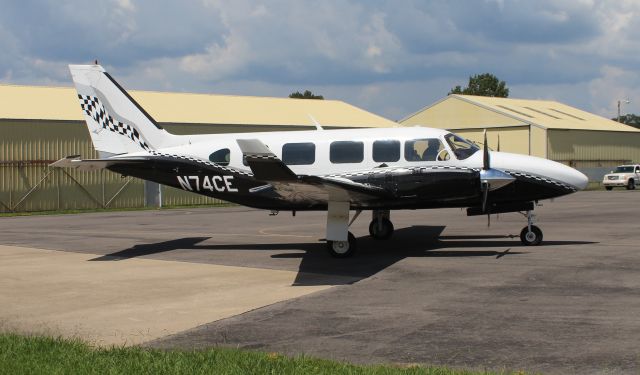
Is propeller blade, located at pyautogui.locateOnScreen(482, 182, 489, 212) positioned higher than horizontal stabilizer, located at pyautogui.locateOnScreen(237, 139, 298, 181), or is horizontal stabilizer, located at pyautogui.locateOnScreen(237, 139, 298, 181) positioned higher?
horizontal stabilizer, located at pyautogui.locateOnScreen(237, 139, 298, 181)

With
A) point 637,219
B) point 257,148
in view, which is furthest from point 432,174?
point 637,219

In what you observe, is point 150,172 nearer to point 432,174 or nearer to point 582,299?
point 432,174

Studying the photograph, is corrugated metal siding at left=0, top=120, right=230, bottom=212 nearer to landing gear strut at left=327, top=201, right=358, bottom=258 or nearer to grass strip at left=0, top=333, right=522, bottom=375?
landing gear strut at left=327, top=201, right=358, bottom=258

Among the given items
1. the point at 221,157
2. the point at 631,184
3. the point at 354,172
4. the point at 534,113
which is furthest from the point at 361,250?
the point at 534,113

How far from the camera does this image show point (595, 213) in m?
30.8

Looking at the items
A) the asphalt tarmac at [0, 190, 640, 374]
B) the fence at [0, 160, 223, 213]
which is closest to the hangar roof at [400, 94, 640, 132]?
the fence at [0, 160, 223, 213]

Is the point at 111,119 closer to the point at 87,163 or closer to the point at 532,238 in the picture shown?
the point at 87,163

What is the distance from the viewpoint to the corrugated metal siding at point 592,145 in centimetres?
6725

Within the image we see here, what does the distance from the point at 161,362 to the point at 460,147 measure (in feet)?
37.2

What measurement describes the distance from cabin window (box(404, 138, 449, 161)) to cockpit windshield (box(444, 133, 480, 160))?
0.24 meters

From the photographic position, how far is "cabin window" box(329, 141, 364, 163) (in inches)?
699

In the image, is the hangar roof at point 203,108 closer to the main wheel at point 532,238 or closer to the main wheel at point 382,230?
the main wheel at point 382,230

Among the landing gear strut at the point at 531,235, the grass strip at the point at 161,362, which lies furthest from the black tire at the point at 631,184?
the grass strip at the point at 161,362

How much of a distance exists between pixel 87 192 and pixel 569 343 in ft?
127
